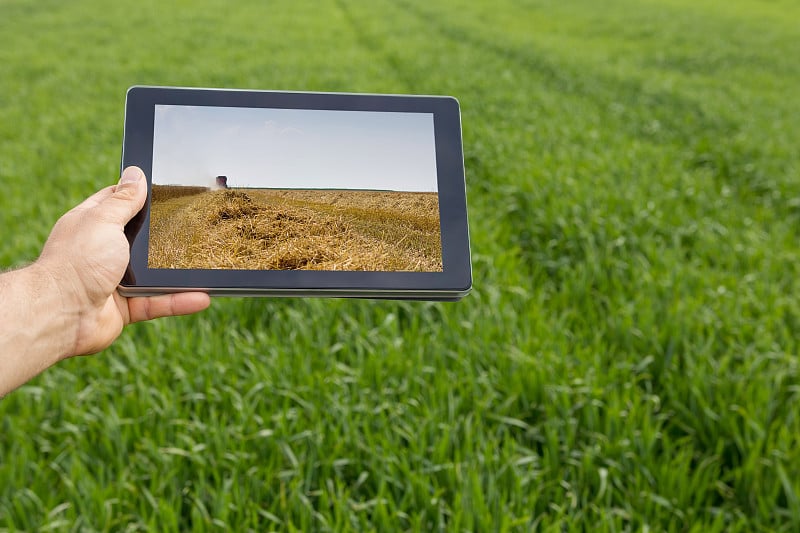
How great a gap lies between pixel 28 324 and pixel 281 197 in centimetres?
65

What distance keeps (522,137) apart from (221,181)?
255 inches

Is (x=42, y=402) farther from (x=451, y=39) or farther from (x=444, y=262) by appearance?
(x=451, y=39)

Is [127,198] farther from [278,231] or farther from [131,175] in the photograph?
[278,231]

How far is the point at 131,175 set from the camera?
1623 mm

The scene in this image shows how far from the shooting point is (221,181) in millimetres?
1622

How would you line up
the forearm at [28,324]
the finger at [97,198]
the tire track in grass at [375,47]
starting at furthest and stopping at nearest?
the tire track in grass at [375,47], the finger at [97,198], the forearm at [28,324]

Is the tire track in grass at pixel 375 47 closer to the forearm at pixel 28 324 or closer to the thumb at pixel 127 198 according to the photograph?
the thumb at pixel 127 198

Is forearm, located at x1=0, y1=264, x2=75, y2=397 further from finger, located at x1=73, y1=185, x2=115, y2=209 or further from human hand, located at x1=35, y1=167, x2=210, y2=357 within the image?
finger, located at x1=73, y1=185, x2=115, y2=209

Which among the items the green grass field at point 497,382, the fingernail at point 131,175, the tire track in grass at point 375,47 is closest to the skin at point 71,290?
the fingernail at point 131,175

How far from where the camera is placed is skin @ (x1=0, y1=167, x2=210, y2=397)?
1.46 meters

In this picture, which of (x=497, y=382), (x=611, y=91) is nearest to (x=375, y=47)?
(x=611, y=91)

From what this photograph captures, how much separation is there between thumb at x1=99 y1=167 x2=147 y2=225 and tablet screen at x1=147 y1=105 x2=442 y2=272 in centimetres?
4

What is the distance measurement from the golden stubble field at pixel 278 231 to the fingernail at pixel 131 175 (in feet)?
0.16

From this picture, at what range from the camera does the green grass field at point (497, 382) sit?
8.20 feet
